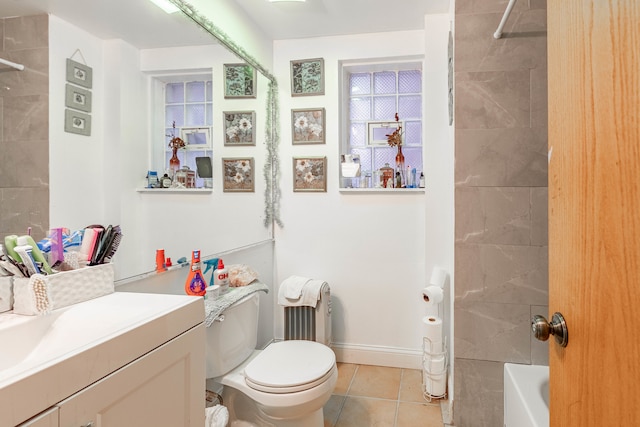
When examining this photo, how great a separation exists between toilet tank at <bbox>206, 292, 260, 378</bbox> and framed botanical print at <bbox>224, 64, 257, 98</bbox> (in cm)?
130

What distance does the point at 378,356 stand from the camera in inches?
107

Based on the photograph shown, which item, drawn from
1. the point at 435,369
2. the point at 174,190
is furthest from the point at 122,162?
the point at 435,369

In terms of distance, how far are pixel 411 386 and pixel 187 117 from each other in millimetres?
2130

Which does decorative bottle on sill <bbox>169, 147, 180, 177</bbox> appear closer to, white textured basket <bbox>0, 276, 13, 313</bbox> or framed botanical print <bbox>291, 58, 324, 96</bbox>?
white textured basket <bbox>0, 276, 13, 313</bbox>

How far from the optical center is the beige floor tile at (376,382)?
7.72 feet

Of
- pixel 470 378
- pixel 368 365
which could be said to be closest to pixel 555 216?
pixel 470 378

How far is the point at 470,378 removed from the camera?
6.33 ft

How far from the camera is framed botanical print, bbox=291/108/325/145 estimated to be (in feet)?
8.99

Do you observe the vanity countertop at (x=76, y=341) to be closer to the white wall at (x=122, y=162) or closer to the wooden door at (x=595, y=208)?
the white wall at (x=122, y=162)

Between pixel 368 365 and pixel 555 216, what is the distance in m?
2.20

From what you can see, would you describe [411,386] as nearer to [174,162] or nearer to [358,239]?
[358,239]

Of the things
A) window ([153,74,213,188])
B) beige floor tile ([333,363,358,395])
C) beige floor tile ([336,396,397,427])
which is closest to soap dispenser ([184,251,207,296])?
window ([153,74,213,188])

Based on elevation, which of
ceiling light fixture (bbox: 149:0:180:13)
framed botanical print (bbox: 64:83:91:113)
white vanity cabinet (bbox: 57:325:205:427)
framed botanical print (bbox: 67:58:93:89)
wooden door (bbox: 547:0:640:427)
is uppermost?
ceiling light fixture (bbox: 149:0:180:13)

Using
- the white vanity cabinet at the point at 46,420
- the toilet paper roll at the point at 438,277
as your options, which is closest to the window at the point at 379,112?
the toilet paper roll at the point at 438,277
